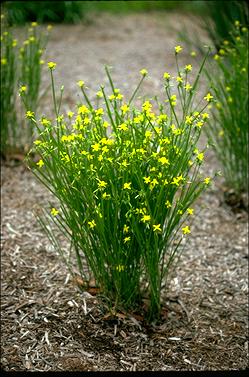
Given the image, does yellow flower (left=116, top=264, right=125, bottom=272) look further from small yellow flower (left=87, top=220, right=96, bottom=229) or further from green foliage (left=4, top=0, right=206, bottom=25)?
green foliage (left=4, top=0, right=206, bottom=25)

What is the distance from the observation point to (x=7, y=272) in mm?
2857

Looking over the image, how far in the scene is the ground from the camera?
2414 millimetres

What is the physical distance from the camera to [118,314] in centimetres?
257

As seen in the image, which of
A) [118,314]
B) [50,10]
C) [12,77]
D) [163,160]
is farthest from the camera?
[50,10]

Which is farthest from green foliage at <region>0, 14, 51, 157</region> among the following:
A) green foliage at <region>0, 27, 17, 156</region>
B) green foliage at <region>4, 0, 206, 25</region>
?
green foliage at <region>4, 0, 206, 25</region>

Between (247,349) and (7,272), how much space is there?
3.70ft

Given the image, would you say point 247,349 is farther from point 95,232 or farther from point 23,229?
point 23,229

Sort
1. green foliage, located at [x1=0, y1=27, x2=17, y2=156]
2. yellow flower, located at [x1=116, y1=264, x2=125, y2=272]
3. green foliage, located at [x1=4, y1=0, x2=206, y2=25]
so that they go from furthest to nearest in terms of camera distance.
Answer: green foliage, located at [x1=4, y1=0, x2=206, y2=25]
green foliage, located at [x1=0, y1=27, x2=17, y2=156]
yellow flower, located at [x1=116, y1=264, x2=125, y2=272]

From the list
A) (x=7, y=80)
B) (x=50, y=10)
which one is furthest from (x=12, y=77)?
(x=50, y=10)

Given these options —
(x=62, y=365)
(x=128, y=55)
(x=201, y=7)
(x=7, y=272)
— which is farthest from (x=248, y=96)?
(x=201, y=7)

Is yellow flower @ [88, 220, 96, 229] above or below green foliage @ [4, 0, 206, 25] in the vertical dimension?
above

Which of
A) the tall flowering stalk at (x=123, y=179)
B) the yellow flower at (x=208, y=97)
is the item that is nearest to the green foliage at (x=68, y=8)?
the tall flowering stalk at (x=123, y=179)

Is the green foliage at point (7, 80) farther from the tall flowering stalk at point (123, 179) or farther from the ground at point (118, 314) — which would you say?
the tall flowering stalk at point (123, 179)

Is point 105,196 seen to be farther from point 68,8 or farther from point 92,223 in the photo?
point 68,8
